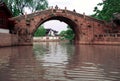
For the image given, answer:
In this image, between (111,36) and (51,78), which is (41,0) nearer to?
(111,36)

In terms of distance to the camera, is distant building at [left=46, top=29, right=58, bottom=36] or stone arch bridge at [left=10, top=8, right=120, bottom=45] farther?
distant building at [left=46, top=29, right=58, bottom=36]

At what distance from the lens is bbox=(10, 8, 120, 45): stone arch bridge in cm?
4578

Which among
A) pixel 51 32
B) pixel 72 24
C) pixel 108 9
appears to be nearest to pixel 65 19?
pixel 72 24

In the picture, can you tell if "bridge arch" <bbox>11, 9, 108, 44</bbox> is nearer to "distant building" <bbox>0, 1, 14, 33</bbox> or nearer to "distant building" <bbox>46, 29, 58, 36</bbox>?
"distant building" <bbox>0, 1, 14, 33</bbox>

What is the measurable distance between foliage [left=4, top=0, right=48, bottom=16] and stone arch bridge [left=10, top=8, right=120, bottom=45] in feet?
32.2

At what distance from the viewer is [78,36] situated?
168 ft

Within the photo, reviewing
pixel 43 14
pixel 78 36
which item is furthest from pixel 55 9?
pixel 78 36

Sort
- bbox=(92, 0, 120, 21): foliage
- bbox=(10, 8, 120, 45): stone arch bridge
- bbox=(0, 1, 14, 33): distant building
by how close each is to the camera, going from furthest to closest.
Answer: bbox=(92, 0, 120, 21): foliage
bbox=(10, 8, 120, 45): stone arch bridge
bbox=(0, 1, 14, 33): distant building

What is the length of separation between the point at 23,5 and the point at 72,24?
39.2ft

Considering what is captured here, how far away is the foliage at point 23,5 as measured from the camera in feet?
186

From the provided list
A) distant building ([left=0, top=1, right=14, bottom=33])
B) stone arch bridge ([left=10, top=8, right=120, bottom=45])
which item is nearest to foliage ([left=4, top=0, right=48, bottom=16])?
stone arch bridge ([left=10, top=8, right=120, bottom=45])

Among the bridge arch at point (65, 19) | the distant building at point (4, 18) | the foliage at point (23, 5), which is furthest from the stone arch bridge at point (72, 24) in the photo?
the foliage at point (23, 5)

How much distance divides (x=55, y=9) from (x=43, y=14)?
2.19 metres

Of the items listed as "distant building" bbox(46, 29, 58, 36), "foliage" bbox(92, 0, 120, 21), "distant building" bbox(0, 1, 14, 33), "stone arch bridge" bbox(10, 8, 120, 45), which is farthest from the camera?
"distant building" bbox(46, 29, 58, 36)
